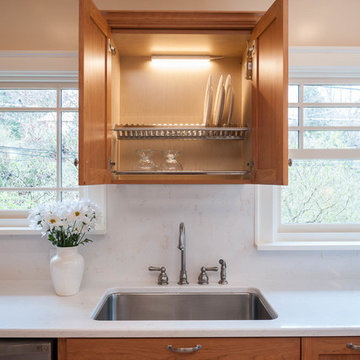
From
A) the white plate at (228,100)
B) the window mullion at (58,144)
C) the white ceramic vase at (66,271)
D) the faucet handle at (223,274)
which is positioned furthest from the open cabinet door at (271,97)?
the window mullion at (58,144)

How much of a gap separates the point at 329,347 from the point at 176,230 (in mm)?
904

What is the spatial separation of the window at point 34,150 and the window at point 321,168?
1214 mm

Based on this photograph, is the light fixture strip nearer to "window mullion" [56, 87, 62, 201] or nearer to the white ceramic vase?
"window mullion" [56, 87, 62, 201]

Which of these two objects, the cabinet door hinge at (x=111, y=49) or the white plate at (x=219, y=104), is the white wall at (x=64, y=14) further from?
the white plate at (x=219, y=104)

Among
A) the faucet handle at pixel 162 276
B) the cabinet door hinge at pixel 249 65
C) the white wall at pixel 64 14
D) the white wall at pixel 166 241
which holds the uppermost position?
the white wall at pixel 64 14

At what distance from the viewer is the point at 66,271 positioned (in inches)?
65.9

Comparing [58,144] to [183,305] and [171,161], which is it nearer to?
[171,161]

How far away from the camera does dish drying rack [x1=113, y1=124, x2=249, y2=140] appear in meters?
1.67

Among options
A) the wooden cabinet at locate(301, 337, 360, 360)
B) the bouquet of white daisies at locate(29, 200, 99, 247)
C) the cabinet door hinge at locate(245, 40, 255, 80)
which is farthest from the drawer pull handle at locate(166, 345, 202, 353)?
the cabinet door hinge at locate(245, 40, 255, 80)

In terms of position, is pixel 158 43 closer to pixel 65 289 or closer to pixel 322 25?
pixel 322 25

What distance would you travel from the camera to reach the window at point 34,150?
2.02 meters

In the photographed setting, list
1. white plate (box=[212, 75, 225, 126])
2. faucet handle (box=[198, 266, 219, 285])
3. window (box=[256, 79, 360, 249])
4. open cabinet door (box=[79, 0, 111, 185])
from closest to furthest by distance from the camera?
open cabinet door (box=[79, 0, 111, 185])
white plate (box=[212, 75, 225, 126])
faucet handle (box=[198, 266, 219, 285])
window (box=[256, 79, 360, 249])

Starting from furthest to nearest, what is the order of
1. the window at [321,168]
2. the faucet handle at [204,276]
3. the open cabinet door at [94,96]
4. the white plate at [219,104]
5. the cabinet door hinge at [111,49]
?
the window at [321,168] < the faucet handle at [204,276] < the white plate at [219,104] < the cabinet door hinge at [111,49] < the open cabinet door at [94,96]

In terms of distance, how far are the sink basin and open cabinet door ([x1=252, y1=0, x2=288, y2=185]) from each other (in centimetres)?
65
